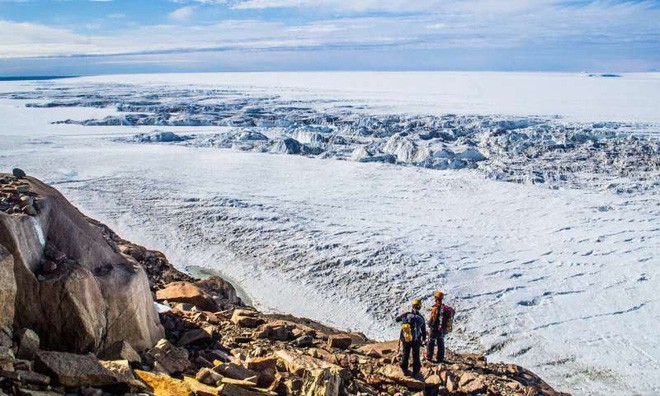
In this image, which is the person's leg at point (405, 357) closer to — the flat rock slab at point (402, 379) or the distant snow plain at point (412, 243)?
the flat rock slab at point (402, 379)

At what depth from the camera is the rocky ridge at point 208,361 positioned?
15.1ft

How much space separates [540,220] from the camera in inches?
691

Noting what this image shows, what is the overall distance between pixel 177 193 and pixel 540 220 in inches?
464

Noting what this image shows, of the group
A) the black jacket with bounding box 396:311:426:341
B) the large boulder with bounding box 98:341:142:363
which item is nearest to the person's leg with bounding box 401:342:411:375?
the black jacket with bounding box 396:311:426:341

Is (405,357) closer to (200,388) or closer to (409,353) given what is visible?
(409,353)

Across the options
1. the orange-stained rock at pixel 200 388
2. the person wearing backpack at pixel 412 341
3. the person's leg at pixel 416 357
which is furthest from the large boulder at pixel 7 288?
the person's leg at pixel 416 357

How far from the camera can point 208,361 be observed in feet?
19.7

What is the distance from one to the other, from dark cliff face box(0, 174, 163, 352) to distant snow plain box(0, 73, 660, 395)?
21.0 ft

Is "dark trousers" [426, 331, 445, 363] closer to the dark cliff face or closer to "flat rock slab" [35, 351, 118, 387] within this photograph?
the dark cliff face

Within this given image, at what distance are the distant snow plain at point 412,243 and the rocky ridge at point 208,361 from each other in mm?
3129

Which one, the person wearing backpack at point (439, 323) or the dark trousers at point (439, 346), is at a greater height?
the person wearing backpack at point (439, 323)

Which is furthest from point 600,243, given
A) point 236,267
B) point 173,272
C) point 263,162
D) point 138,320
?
point 263,162

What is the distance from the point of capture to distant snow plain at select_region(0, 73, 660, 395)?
11.3 m

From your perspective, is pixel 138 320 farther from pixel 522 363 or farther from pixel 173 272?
pixel 522 363
